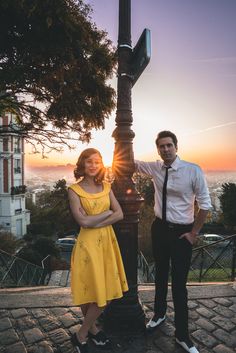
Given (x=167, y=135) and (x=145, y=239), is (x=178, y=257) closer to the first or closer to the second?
(x=167, y=135)

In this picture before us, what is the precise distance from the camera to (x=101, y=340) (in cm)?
304

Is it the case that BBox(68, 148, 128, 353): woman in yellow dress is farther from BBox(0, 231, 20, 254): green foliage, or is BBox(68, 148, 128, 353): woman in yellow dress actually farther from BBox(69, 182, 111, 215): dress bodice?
BBox(0, 231, 20, 254): green foliage

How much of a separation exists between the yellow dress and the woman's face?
170mm

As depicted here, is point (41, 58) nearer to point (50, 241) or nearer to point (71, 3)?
point (71, 3)

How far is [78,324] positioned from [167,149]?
2.14 meters

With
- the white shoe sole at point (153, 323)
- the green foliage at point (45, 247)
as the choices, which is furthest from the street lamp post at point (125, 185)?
the green foliage at point (45, 247)

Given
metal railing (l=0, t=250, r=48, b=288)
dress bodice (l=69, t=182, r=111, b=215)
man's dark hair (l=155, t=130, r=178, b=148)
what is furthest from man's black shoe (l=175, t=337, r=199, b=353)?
metal railing (l=0, t=250, r=48, b=288)

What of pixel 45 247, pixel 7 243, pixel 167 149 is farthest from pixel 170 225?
pixel 45 247

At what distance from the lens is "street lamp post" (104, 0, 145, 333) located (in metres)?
3.26

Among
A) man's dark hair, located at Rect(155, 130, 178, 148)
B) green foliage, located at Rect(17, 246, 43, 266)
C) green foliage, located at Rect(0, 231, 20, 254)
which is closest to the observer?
man's dark hair, located at Rect(155, 130, 178, 148)

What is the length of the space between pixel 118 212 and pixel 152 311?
1596 millimetres

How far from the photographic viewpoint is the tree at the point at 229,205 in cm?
3819

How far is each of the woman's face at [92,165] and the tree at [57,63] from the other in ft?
11.5

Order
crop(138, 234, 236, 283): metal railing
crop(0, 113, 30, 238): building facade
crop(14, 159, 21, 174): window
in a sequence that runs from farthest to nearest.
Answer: crop(14, 159, 21, 174): window, crop(0, 113, 30, 238): building facade, crop(138, 234, 236, 283): metal railing
